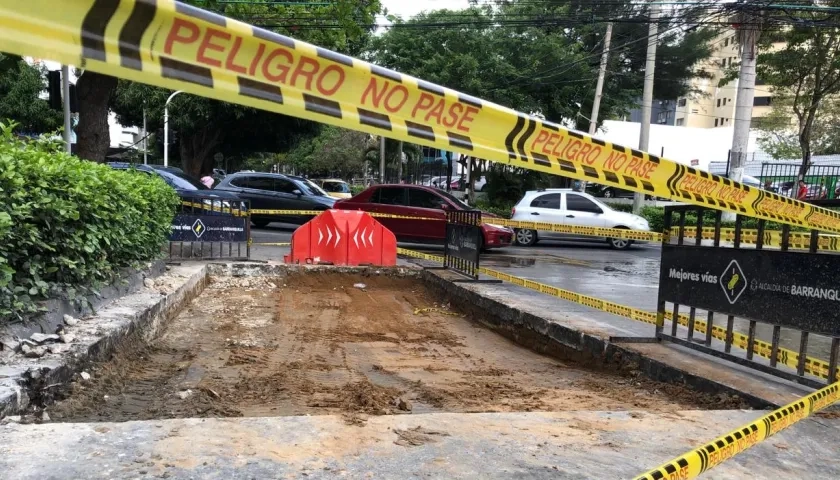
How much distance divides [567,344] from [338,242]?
6004 millimetres

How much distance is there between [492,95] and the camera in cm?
2494

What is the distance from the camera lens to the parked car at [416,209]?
50.4 ft

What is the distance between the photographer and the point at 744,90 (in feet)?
56.3

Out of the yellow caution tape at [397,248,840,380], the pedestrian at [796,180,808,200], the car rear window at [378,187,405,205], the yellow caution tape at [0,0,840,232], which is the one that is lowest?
the yellow caution tape at [397,248,840,380]

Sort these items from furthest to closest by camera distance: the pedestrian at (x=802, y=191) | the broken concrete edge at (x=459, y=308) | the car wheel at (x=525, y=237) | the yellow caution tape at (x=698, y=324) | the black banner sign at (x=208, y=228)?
the pedestrian at (x=802, y=191) → the car wheel at (x=525, y=237) → the black banner sign at (x=208, y=228) → the yellow caution tape at (x=698, y=324) → the broken concrete edge at (x=459, y=308)

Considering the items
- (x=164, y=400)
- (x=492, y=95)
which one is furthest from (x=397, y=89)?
(x=492, y=95)

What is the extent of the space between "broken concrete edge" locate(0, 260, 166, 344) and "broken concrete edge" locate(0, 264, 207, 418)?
98 mm

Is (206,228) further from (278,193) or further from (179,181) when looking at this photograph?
(278,193)

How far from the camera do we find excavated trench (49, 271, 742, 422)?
420 centimetres

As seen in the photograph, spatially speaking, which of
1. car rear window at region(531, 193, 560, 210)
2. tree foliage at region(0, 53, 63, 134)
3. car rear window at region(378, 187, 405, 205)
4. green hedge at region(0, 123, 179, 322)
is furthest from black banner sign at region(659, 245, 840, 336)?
tree foliage at region(0, 53, 63, 134)

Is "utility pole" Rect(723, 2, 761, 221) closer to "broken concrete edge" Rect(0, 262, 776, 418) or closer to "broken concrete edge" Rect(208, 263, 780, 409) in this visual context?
"broken concrete edge" Rect(208, 263, 780, 409)

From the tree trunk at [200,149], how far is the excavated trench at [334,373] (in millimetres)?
19659

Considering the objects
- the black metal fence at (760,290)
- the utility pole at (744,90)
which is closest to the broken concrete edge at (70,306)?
the black metal fence at (760,290)

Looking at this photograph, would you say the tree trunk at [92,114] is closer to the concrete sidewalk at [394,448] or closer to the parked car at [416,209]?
the parked car at [416,209]
